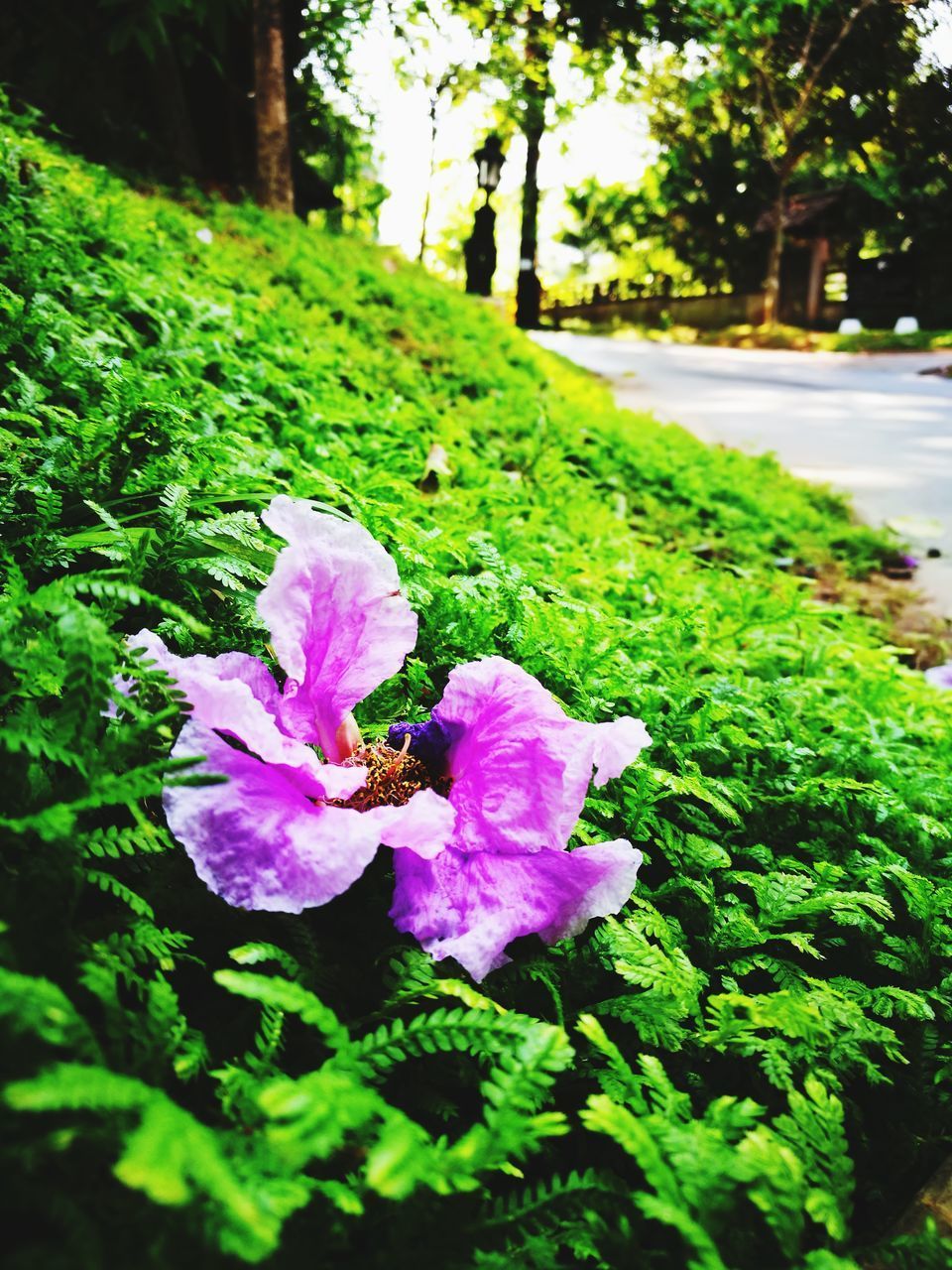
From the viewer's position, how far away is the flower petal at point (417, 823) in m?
1.01

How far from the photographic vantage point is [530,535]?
114 inches

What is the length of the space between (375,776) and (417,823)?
24cm

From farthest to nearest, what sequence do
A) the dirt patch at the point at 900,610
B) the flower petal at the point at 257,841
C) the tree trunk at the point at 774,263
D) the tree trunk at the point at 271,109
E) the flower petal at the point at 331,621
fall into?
the tree trunk at the point at 774,263 → the tree trunk at the point at 271,109 → the dirt patch at the point at 900,610 → the flower petal at the point at 331,621 → the flower petal at the point at 257,841

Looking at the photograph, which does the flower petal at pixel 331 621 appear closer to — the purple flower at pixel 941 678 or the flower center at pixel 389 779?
the flower center at pixel 389 779

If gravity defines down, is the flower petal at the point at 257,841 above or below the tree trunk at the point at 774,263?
below

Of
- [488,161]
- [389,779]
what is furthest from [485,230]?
[389,779]

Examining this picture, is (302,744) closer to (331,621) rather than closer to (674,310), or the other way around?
(331,621)

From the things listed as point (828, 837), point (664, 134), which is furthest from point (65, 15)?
point (664, 134)

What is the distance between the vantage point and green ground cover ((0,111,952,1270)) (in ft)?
2.27

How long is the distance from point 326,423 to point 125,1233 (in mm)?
2744

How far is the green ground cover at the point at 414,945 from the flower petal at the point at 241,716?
5 cm

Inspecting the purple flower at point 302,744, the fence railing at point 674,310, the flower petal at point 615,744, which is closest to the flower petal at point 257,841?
the purple flower at point 302,744

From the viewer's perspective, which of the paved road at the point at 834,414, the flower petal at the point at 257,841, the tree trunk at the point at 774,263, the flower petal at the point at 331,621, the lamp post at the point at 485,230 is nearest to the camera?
the flower petal at the point at 257,841

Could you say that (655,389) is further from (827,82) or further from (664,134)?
(664,134)
